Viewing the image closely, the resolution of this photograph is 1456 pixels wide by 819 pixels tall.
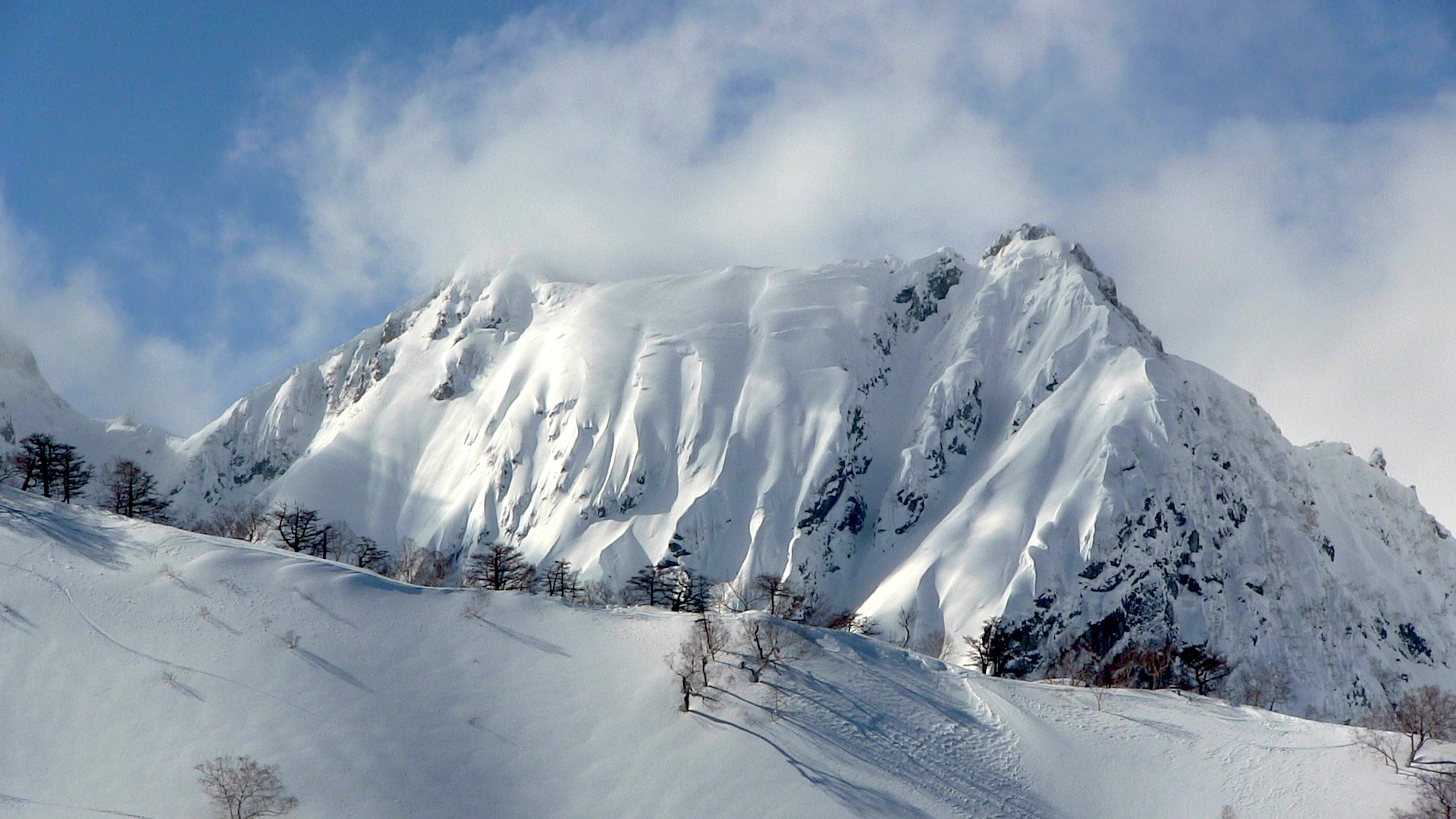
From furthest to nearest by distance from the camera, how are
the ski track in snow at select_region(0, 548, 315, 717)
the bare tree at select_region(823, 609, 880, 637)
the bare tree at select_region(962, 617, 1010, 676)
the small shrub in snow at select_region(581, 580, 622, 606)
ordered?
the small shrub in snow at select_region(581, 580, 622, 606) → the bare tree at select_region(823, 609, 880, 637) → the bare tree at select_region(962, 617, 1010, 676) → the ski track in snow at select_region(0, 548, 315, 717)

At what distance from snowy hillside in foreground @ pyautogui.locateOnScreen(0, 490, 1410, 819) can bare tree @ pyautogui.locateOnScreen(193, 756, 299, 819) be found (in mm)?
816

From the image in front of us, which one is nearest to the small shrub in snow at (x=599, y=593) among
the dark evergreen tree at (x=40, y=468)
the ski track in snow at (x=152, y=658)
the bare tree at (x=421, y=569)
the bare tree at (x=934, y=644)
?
the bare tree at (x=421, y=569)

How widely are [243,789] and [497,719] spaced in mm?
14089

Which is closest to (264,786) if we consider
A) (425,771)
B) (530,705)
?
(425,771)

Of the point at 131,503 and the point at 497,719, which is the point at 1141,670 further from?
the point at 131,503

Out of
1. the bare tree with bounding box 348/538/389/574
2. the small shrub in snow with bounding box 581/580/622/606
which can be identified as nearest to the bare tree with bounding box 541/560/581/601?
the small shrub in snow with bounding box 581/580/622/606

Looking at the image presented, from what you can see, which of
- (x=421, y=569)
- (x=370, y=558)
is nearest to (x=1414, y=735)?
(x=421, y=569)

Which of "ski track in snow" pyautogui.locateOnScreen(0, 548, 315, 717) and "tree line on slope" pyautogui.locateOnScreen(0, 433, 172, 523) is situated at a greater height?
"tree line on slope" pyautogui.locateOnScreen(0, 433, 172, 523)

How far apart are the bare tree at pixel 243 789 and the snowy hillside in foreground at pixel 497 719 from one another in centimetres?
82

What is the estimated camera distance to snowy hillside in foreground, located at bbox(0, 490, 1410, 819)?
59.1m

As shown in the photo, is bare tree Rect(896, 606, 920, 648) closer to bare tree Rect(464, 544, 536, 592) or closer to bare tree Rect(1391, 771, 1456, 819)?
bare tree Rect(464, 544, 536, 592)

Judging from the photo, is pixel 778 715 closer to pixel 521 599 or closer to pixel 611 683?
pixel 611 683

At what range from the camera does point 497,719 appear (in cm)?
6494

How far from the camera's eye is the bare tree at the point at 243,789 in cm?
5425
